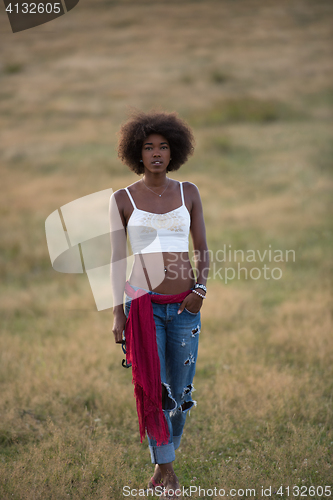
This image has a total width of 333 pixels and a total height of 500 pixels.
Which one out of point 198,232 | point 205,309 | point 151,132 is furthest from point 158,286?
point 205,309

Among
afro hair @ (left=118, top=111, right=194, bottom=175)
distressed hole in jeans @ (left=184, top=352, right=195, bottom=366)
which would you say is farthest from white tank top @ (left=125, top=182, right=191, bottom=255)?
distressed hole in jeans @ (left=184, top=352, right=195, bottom=366)

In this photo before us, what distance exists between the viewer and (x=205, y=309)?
7383mm

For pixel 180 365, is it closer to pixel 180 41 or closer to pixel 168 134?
pixel 168 134

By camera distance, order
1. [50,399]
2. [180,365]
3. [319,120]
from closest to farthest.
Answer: [180,365], [50,399], [319,120]

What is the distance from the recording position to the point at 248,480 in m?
3.40

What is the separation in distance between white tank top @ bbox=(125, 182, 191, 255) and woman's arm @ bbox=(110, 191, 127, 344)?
83 millimetres

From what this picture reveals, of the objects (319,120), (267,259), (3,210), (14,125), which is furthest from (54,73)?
(267,259)

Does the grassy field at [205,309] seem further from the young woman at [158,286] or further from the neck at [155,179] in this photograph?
the neck at [155,179]

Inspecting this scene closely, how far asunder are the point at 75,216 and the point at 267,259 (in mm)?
5429

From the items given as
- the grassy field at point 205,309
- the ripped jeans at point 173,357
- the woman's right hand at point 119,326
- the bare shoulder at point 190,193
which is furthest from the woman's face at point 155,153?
the grassy field at point 205,309

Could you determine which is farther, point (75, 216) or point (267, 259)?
Answer: point (75, 216)

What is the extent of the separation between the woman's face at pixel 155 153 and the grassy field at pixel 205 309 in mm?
2446

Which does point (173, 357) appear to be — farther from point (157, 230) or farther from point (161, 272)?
point (157, 230)

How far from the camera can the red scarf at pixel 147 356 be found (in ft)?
9.89
